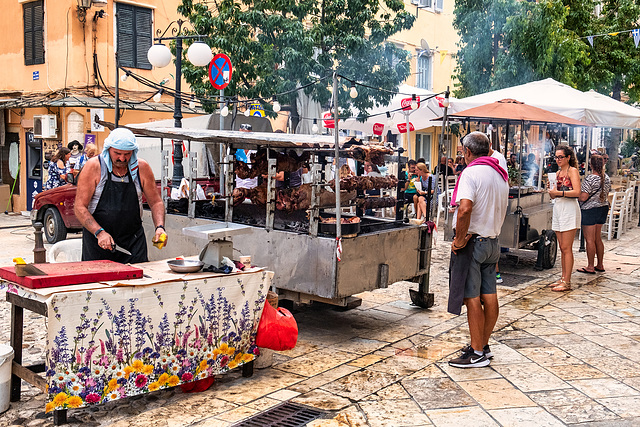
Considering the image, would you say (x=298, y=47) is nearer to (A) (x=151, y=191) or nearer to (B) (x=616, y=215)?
(B) (x=616, y=215)

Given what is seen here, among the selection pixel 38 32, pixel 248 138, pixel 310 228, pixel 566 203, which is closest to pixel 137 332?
pixel 310 228

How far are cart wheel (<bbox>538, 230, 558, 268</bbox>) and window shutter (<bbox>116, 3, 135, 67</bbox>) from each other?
11.3 metres

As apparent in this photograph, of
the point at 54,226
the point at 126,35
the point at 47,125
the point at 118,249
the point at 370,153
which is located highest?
the point at 126,35

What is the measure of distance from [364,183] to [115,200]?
278cm

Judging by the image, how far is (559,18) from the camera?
664 inches

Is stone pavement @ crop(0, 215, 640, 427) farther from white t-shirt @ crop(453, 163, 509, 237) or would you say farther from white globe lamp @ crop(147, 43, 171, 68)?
white globe lamp @ crop(147, 43, 171, 68)

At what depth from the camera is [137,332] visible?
4.28 m

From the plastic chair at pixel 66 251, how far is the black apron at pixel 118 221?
1093 mm

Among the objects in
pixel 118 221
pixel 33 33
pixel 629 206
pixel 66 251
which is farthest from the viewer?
pixel 33 33

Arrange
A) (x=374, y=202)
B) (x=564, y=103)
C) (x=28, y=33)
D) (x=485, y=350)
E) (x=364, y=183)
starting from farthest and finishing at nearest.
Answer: (x=28, y=33) → (x=564, y=103) → (x=374, y=202) → (x=364, y=183) → (x=485, y=350)

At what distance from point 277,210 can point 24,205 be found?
41.7 ft

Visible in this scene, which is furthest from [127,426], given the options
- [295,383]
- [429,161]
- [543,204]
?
[429,161]

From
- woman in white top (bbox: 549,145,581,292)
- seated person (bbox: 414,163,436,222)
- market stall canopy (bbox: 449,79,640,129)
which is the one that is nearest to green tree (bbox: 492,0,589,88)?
market stall canopy (bbox: 449,79,640,129)

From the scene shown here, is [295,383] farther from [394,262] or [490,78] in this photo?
[490,78]
